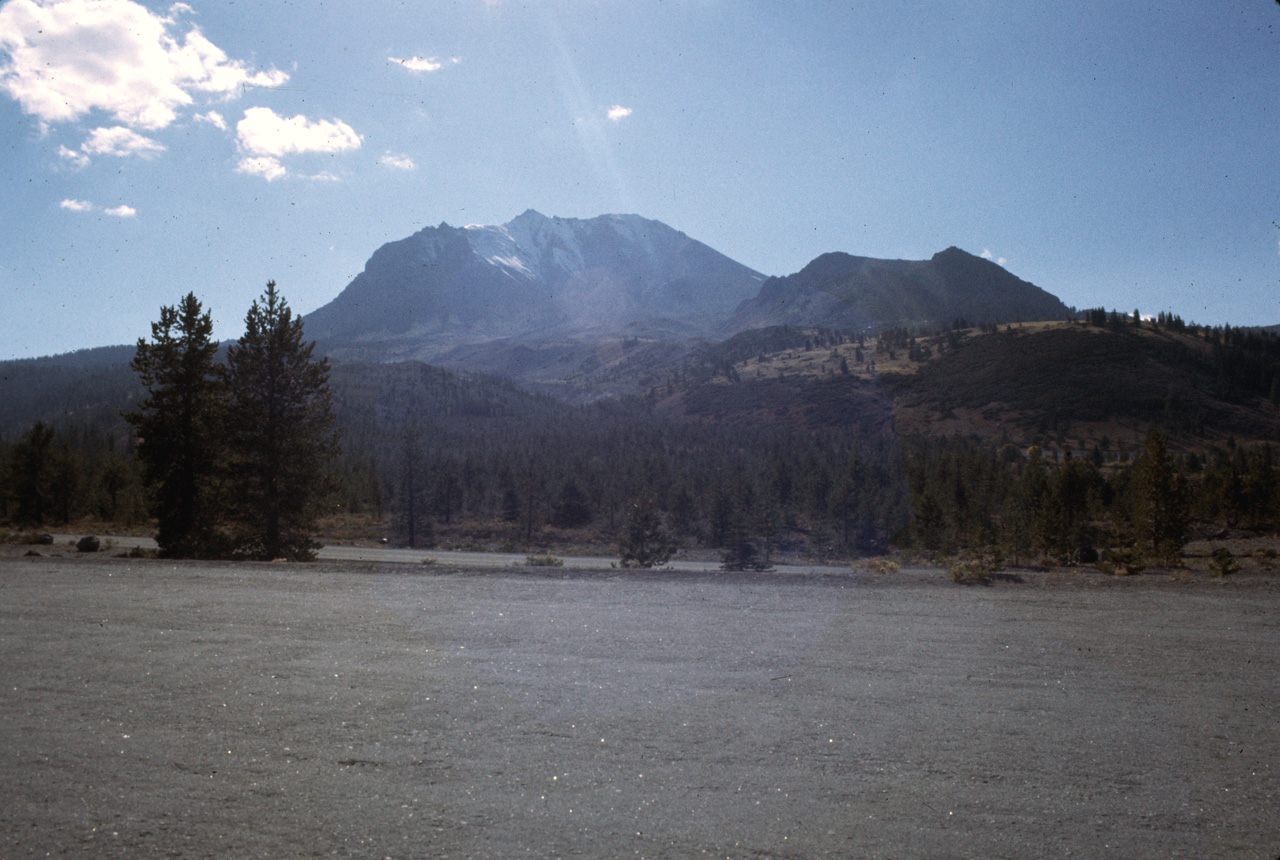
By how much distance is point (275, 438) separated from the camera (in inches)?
875

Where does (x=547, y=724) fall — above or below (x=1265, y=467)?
below

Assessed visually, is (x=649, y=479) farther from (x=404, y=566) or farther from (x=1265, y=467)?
(x=404, y=566)

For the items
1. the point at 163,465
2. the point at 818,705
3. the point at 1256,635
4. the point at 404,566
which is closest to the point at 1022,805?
the point at 818,705

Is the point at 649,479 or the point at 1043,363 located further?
the point at 1043,363

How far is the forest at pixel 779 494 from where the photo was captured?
32.0 meters

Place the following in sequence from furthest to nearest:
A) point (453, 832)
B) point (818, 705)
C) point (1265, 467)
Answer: point (1265, 467) → point (818, 705) → point (453, 832)

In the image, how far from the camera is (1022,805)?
4.42 metres

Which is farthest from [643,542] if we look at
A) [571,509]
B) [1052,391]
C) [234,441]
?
[1052,391]

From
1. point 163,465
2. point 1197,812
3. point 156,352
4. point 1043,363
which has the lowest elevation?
point 1197,812

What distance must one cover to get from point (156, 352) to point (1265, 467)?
60.6m

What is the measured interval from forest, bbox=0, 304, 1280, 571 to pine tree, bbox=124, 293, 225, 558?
22.9 inches

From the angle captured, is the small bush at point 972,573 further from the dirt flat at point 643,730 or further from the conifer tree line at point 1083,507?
the dirt flat at point 643,730

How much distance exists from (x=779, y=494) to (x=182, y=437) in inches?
2340

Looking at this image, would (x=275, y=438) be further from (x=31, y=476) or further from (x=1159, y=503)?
(x=31, y=476)
